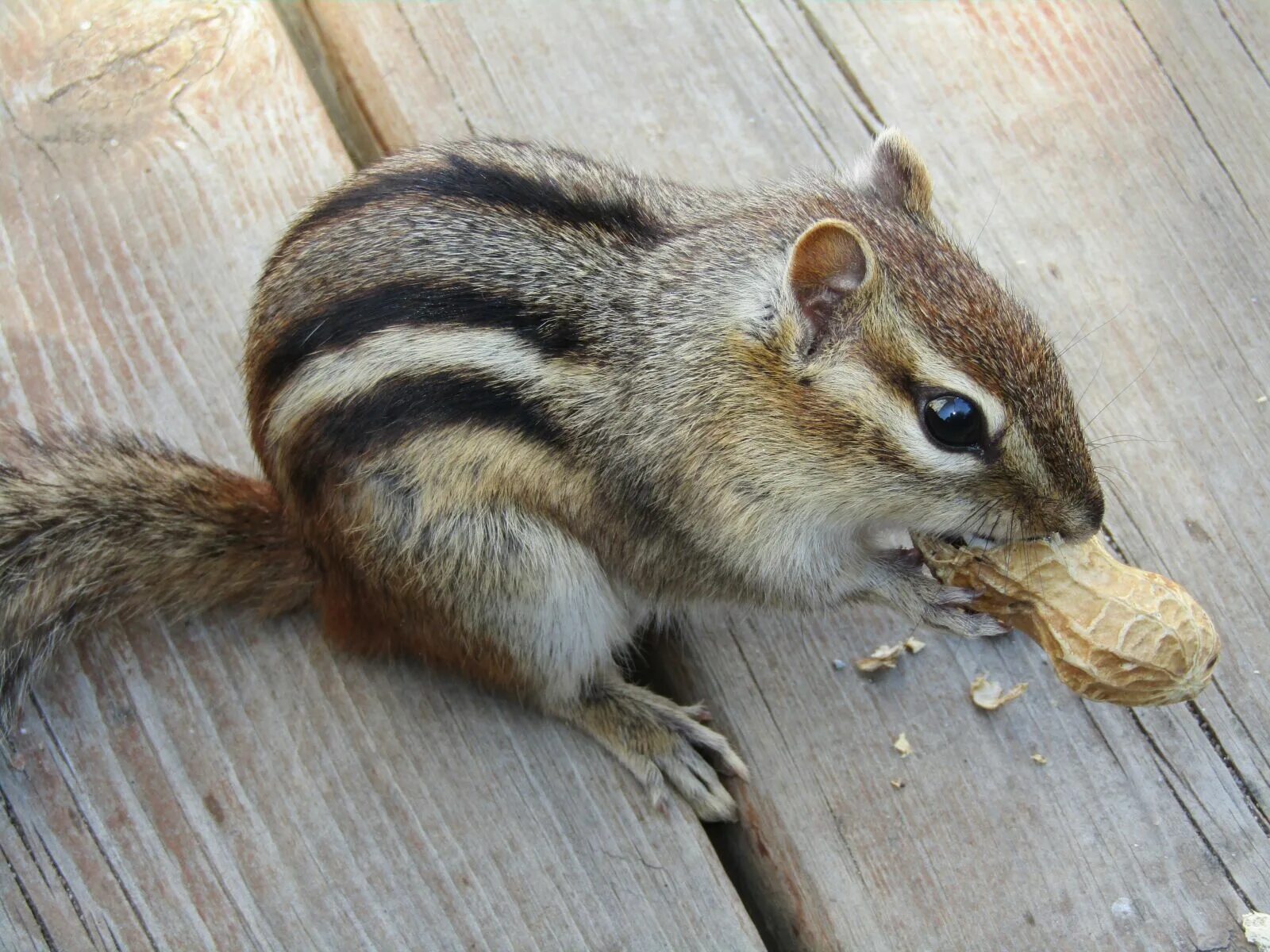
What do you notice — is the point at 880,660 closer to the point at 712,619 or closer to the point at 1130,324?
the point at 712,619

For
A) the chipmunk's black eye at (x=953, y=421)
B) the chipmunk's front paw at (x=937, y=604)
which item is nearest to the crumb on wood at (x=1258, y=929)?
the chipmunk's front paw at (x=937, y=604)

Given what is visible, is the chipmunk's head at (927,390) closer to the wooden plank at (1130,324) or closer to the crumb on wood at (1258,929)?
the wooden plank at (1130,324)

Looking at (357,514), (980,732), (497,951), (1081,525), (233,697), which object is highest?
(1081,525)

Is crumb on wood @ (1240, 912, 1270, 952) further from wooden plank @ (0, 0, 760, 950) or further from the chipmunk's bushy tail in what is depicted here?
the chipmunk's bushy tail

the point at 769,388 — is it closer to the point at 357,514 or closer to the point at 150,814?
the point at 357,514

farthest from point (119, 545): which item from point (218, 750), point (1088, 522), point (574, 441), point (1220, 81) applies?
point (1220, 81)

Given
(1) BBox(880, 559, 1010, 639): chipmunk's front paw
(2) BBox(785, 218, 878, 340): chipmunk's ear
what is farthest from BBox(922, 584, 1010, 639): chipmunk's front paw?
(2) BBox(785, 218, 878, 340): chipmunk's ear

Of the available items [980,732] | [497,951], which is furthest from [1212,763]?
[497,951]
